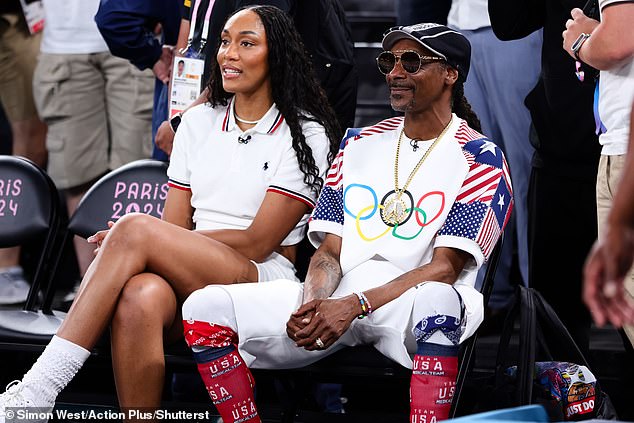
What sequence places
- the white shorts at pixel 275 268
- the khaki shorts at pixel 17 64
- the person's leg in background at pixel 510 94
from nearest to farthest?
1. the white shorts at pixel 275 268
2. the person's leg in background at pixel 510 94
3. the khaki shorts at pixel 17 64

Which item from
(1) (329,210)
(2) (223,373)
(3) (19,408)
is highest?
(1) (329,210)

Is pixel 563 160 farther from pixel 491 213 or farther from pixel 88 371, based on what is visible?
pixel 88 371

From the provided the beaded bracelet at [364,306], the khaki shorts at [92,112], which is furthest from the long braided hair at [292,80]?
the khaki shorts at [92,112]

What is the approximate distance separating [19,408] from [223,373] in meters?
0.58

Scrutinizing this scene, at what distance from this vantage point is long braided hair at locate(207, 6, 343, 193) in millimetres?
3900

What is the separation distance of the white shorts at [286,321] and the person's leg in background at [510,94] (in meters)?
1.18

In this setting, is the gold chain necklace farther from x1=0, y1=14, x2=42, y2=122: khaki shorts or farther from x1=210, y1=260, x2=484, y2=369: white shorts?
x1=0, y1=14, x2=42, y2=122: khaki shorts

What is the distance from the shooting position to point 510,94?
452 centimetres

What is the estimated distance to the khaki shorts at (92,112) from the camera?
212 inches

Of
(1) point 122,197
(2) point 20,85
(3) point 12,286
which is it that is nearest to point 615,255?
(1) point 122,197

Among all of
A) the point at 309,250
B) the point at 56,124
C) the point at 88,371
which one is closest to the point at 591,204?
the point at 309,250

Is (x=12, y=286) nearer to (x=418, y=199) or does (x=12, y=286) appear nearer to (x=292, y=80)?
(x=292, y=80)

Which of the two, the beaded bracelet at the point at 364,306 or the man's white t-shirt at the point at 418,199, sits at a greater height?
the man's white t-shirt at the point at 418,199

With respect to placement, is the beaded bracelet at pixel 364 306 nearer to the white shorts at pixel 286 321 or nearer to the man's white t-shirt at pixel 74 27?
the white shorts at pixel 286 321
